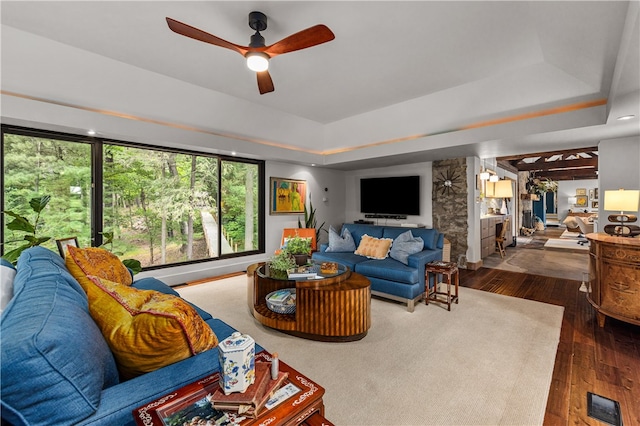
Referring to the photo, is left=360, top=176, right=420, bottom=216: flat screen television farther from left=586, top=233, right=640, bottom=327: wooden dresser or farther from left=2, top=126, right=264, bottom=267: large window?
left=586, top=233, right=640, bottom=327: wooden dresser

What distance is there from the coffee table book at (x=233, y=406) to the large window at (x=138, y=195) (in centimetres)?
344

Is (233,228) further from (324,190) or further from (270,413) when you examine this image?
(270,413)

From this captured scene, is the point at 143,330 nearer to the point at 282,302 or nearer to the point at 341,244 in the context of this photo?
the point at 282,302

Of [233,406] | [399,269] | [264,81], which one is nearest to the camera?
[233,406]

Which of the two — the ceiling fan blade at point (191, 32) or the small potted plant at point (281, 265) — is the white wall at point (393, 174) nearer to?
the small potted plant at point (281, 265)

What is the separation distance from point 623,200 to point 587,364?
2048mm

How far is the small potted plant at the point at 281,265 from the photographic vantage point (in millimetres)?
3322

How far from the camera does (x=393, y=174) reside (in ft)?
21.9

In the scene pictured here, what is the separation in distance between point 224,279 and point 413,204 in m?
4.15

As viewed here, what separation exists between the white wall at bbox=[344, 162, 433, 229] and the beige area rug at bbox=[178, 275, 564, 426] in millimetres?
2726

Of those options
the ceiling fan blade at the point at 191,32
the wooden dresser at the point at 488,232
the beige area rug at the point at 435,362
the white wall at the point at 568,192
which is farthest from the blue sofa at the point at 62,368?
the white wall at the point at 568,192

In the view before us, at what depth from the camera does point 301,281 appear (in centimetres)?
295

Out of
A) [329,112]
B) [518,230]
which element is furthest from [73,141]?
[518,230]

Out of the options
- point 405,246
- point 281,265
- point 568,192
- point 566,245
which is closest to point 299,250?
point 281,265
